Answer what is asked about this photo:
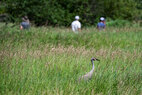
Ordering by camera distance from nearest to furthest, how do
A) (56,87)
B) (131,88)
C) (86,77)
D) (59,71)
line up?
(56,87), (131,88), (86,77), (59,71)

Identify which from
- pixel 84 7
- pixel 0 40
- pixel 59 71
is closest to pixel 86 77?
pixel 59 71

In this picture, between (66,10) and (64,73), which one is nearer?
(64,73)

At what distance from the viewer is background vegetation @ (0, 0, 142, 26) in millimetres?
18219

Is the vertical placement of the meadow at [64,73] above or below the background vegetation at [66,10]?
above

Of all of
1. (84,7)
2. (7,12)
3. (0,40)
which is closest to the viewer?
(0,40)

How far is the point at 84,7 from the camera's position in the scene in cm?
2217

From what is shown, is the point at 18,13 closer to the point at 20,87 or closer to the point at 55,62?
the point at 55,62

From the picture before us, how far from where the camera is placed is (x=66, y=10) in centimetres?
2123

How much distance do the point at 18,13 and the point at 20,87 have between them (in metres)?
14.1

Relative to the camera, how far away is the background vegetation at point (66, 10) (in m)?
18.2

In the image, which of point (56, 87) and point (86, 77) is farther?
point (86, 77)

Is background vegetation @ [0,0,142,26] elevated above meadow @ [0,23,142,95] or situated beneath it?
situated beneath

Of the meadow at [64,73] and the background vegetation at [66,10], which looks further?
the background vegetation at [66,10]

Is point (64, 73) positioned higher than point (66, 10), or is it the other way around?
point (64, 73)
